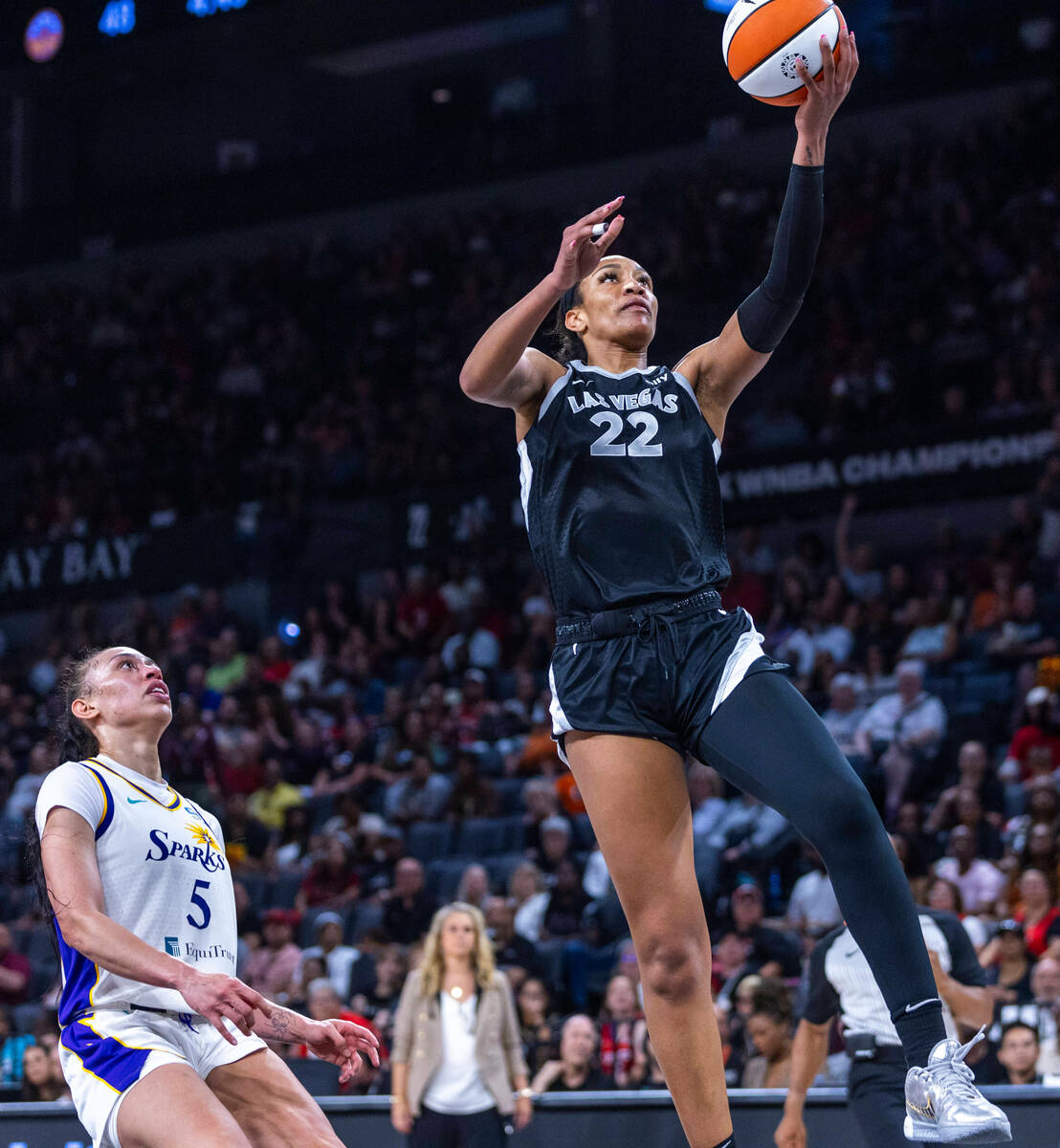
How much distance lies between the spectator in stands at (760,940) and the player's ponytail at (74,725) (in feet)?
17.2

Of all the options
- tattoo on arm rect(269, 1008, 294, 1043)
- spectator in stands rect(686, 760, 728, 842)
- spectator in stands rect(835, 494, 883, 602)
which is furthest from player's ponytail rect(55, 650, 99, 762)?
spectator in stands rect(835, 494, 883, 602)

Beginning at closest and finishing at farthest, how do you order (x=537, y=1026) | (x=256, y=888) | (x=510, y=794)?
(x=537, y=1026)
(x=256, y=888)
(x=510, y=794)

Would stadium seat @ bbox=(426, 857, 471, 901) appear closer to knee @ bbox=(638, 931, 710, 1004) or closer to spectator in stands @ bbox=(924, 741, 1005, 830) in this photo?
spectator in stands @ bbox=(924, 741, 1005, 830)

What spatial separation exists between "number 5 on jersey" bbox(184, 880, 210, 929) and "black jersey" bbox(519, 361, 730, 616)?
4.22 ft

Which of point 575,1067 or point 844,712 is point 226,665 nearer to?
point 844,712

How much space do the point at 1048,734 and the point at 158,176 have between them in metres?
19.6

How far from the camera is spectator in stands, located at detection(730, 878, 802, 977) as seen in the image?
9461 millimetres

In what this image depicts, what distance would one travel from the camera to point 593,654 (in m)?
4.21

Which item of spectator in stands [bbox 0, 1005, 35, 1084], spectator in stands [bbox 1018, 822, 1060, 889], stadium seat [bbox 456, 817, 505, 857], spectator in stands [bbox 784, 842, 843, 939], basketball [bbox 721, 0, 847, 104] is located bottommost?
spectator in stands [bbox 0, 1005, 35, 1084]

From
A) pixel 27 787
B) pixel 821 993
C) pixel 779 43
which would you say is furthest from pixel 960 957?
pixel 27 787

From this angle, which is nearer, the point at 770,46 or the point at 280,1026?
the point at 280,1026

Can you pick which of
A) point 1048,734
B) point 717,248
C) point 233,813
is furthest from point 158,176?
point 1048,734

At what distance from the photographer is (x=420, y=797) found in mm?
13070

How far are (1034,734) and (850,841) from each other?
776 cm
